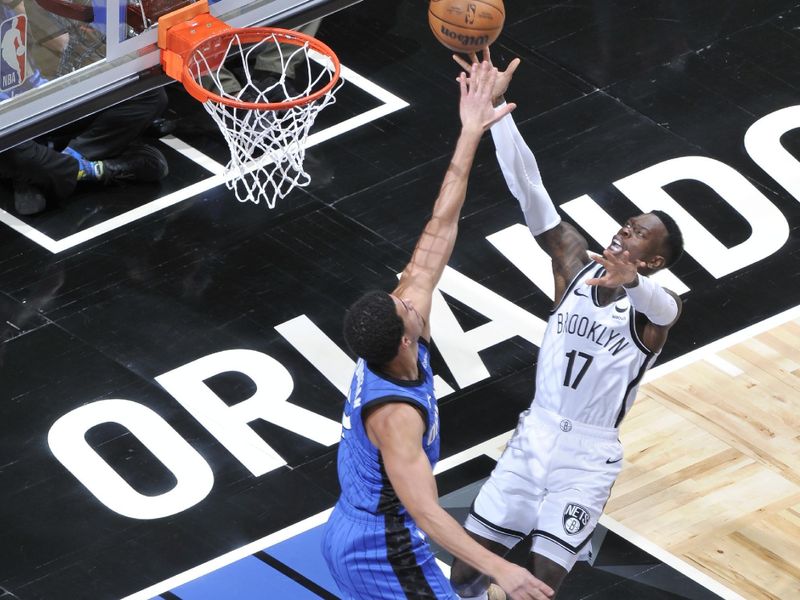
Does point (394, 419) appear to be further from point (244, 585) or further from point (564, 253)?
point (244, 585)

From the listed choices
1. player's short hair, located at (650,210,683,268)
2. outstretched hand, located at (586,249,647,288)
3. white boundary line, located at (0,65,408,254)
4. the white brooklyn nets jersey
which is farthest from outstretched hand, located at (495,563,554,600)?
white boundary line, located at (0,65,408,254)

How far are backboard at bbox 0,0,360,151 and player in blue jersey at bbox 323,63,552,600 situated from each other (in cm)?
237

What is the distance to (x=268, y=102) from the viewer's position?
11.1 m

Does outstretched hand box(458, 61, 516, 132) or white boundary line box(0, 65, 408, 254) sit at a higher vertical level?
outstretched hand box(458, 61, 516, 132)

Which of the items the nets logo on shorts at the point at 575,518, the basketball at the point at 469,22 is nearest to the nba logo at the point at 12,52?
the basketball at the point at 469,22

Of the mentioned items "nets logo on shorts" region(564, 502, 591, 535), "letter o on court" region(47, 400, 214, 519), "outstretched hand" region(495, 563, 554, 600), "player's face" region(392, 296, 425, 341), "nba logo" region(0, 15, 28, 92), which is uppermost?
"player's face" region(392, 296, 425, 341)

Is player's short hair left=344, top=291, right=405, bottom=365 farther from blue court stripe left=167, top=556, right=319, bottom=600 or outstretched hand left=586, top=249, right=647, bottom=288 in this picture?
blue court stripe left=167, top=556, right=319, bottom=600

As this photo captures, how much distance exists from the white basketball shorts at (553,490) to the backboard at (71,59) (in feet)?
9.34

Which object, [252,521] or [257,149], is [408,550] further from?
[257,149]

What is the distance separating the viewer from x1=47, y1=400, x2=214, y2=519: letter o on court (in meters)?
9.36

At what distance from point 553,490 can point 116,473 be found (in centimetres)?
256

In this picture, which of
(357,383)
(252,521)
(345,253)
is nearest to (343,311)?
(345,253)

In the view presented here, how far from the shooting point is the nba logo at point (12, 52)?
8.98 meters

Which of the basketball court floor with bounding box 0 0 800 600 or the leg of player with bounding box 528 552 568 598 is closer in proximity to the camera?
the leg of player with bounding box 528 552 568 598
